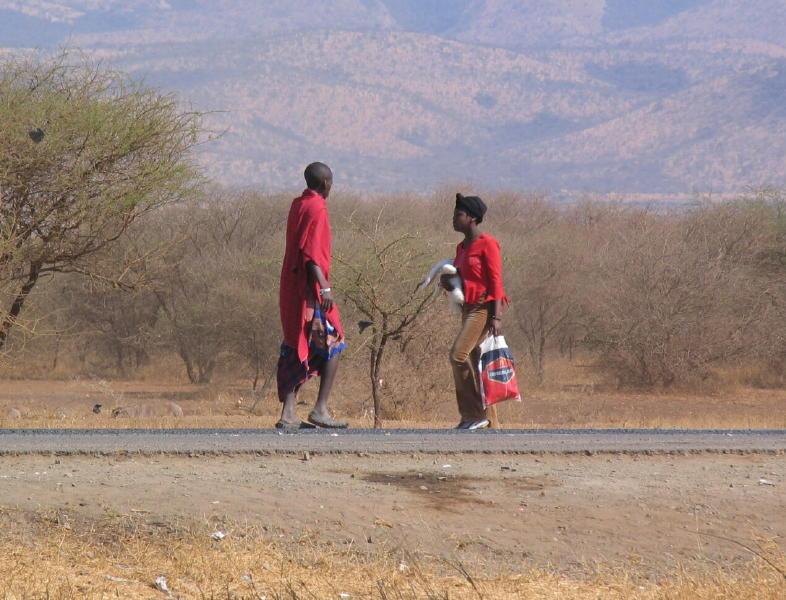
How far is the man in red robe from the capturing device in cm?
965

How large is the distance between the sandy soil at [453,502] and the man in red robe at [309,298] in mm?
1200

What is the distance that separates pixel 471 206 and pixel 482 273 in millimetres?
527

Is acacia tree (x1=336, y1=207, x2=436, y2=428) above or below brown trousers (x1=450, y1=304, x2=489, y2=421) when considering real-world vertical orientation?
above

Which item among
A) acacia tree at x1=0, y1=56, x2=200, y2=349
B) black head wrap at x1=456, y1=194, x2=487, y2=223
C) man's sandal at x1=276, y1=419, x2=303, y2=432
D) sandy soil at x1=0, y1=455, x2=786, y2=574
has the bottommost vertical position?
sandy soil at x1=0, y1=455, x2=786, y2=574

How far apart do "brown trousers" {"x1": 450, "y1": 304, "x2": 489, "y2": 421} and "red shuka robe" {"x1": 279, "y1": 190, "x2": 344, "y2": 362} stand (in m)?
1.01

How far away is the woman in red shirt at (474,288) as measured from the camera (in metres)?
10.2

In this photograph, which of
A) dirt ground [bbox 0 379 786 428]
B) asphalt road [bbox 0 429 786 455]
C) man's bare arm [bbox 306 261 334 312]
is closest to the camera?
asphalt road [bbox 0 429 786 455]

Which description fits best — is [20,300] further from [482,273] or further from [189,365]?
[189,365]

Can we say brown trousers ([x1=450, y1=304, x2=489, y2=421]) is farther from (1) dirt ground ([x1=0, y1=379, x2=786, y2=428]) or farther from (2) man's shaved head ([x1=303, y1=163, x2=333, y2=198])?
(1) dirt ground ([x1=0, y1=379, x2=786, y2=428])

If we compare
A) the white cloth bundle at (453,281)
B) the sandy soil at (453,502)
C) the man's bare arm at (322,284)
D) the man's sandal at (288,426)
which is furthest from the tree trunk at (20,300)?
the sandy soil at (453,502)

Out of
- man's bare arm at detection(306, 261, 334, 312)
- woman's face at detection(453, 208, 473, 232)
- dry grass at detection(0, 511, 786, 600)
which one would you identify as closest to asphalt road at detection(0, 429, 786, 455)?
man's bare arm at detection(306, 261, 334, 312)

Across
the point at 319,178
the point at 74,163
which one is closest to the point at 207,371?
the point at 74,163

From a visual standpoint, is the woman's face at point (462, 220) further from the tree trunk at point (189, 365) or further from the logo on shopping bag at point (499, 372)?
the tree trunk at point (189, 365)

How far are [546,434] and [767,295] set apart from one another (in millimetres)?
29612
